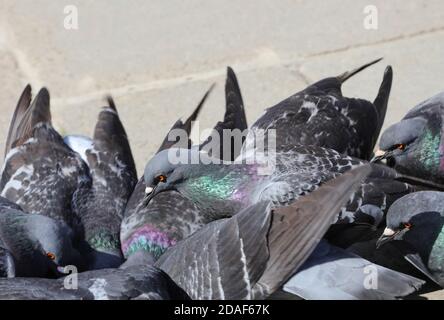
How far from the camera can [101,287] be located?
5.55 meters

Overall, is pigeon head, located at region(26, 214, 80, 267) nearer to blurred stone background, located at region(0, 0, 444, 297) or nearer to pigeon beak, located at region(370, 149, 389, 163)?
blurred stone background, located at region(0, 0, 444, 297)

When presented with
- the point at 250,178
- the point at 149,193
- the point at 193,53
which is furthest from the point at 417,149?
the point at 193,53

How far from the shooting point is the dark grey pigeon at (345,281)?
18.9 feet

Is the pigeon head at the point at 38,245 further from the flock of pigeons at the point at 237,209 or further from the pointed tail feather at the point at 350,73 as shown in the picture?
the pointed tail feather at the point at 350,73

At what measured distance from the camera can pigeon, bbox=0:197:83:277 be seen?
5961 millimetres

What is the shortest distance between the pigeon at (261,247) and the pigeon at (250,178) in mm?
565

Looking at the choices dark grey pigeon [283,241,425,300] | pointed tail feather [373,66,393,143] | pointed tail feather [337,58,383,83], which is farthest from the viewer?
pointed tail feather [337,58,383,83]

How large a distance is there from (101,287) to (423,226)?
1981mm

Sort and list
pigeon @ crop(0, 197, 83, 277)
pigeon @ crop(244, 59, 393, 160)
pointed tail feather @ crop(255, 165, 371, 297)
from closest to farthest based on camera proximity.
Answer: pointed tail feather @ crop(255, 165, 371, 297)
pigeon @ crop(0, 197, 83, 277)
pigeon @ crop(244, 59, 393, 160)

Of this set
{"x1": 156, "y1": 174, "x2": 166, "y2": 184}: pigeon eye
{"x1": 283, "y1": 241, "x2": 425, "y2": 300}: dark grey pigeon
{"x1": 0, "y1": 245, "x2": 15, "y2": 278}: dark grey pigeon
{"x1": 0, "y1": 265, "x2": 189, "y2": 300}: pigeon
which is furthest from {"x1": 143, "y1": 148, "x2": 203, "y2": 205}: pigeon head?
{"x1": 283, "y1": 241, "x2": 425, "y2": 300}: dark grey pigeon

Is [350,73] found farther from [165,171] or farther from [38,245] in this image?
→ [38,245]

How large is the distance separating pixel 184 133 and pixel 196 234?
1.36 metres

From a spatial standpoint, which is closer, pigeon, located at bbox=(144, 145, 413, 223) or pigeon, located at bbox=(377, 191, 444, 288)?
pigeon, located at bbox=(377, 191, 444, 288)

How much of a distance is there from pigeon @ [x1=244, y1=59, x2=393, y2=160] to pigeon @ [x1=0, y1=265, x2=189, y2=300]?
1722 millimetres
